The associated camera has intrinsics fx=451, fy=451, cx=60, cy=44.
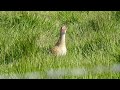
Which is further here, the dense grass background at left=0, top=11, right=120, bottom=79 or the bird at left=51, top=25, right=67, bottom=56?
the bird at left=51, top=25, right=67, bottom=56

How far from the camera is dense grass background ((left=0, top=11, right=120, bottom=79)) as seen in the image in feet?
13.8

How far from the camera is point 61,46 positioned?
172 inches

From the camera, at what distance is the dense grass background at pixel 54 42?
13.8 ft

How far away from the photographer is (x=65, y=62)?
4254 mm

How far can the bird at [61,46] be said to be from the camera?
14.2 ft

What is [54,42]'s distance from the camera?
4.49 metres

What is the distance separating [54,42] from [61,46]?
0.50 feet

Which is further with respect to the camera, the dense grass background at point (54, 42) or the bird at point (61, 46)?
the bird at point (61, 46)

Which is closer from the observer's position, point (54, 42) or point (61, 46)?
point (61, 46)

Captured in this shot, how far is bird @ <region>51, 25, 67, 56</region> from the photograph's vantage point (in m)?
4.34

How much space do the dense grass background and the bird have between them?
0.05 metres

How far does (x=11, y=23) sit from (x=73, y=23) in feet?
2.09

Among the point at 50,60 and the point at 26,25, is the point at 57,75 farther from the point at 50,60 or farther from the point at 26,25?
the point at 26,25

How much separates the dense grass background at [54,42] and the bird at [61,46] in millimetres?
50
